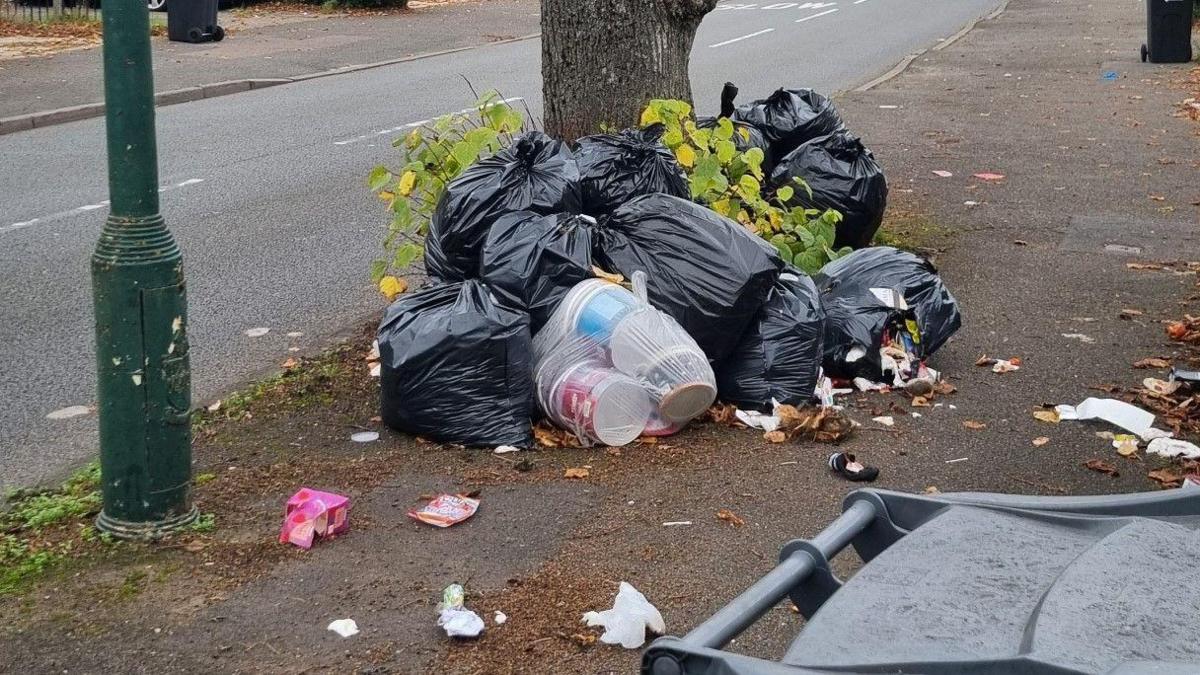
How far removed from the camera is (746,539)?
4.02 m

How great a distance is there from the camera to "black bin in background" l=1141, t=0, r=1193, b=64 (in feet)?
58.4

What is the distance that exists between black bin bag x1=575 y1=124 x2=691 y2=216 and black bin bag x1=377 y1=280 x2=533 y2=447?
1001 mm

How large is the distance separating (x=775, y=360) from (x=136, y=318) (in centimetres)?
235

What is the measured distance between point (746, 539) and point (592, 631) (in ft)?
2.45

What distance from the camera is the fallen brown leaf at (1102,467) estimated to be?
456cm

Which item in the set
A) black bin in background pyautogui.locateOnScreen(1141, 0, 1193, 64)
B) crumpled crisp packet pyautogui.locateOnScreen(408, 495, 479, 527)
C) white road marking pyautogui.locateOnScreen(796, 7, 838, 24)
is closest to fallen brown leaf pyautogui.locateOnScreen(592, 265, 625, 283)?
crumpled crisp packet pyautogui.locateOnScreen(408, 495, 479, 527)

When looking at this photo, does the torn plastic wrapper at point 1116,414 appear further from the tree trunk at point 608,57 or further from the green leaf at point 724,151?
the tree trunk at point 608,57

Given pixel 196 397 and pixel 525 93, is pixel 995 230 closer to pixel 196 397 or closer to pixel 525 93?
pixel 196 397

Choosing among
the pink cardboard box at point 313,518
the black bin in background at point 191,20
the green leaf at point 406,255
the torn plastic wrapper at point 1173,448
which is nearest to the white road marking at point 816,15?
the black bin in background at point 191,20

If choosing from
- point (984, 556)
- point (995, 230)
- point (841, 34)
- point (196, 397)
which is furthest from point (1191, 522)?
point (841, 34)

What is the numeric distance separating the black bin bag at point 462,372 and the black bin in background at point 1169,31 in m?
15.7

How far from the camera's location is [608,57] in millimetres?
6375

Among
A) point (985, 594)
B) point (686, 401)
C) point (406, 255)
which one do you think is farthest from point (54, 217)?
point (985, 594)

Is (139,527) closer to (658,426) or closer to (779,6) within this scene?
(658,426)
